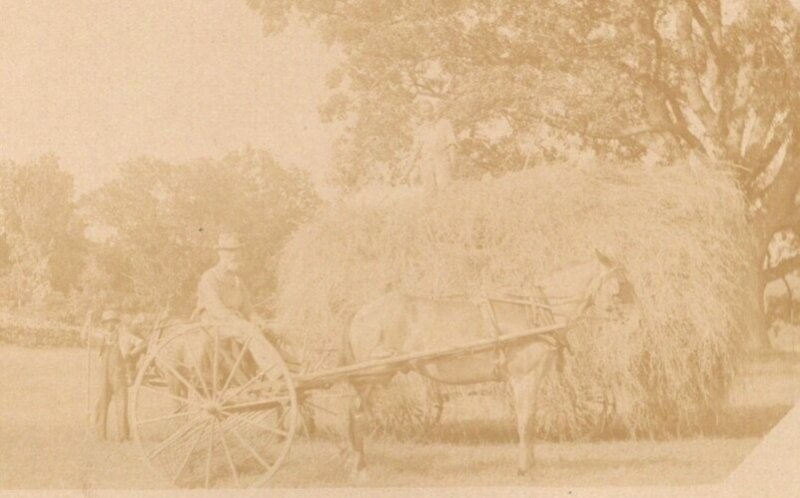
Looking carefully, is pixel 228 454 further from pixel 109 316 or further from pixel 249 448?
pixel 109 316

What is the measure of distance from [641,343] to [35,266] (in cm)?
317

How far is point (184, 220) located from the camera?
13.7 ft

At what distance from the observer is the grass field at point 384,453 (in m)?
4.19

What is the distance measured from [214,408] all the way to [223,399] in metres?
0.06

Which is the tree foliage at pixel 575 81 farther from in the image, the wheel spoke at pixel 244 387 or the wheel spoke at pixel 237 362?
the wheel spoke at pixel 244 387

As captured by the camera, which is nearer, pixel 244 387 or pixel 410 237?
pixel 244 387

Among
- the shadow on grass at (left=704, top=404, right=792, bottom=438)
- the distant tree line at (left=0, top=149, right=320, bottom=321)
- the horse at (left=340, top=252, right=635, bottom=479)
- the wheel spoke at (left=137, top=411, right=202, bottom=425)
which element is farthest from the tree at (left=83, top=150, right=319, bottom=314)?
the shadow on grass at (left=704, top=404, right=792, bottom=438)

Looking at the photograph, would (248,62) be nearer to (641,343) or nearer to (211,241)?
(211,241)

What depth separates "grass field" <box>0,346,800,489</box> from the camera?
419 centimetres

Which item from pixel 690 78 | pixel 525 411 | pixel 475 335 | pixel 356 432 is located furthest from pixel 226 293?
pixel 690 78

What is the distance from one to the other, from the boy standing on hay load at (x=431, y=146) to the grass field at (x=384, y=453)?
1310 mm

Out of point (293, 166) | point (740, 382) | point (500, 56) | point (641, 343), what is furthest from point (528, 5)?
point (740, 382)

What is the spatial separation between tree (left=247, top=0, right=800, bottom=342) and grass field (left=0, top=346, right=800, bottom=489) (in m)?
1.05

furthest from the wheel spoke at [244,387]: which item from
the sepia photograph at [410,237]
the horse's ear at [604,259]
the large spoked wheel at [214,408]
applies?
the horse's ear at [604,259]
